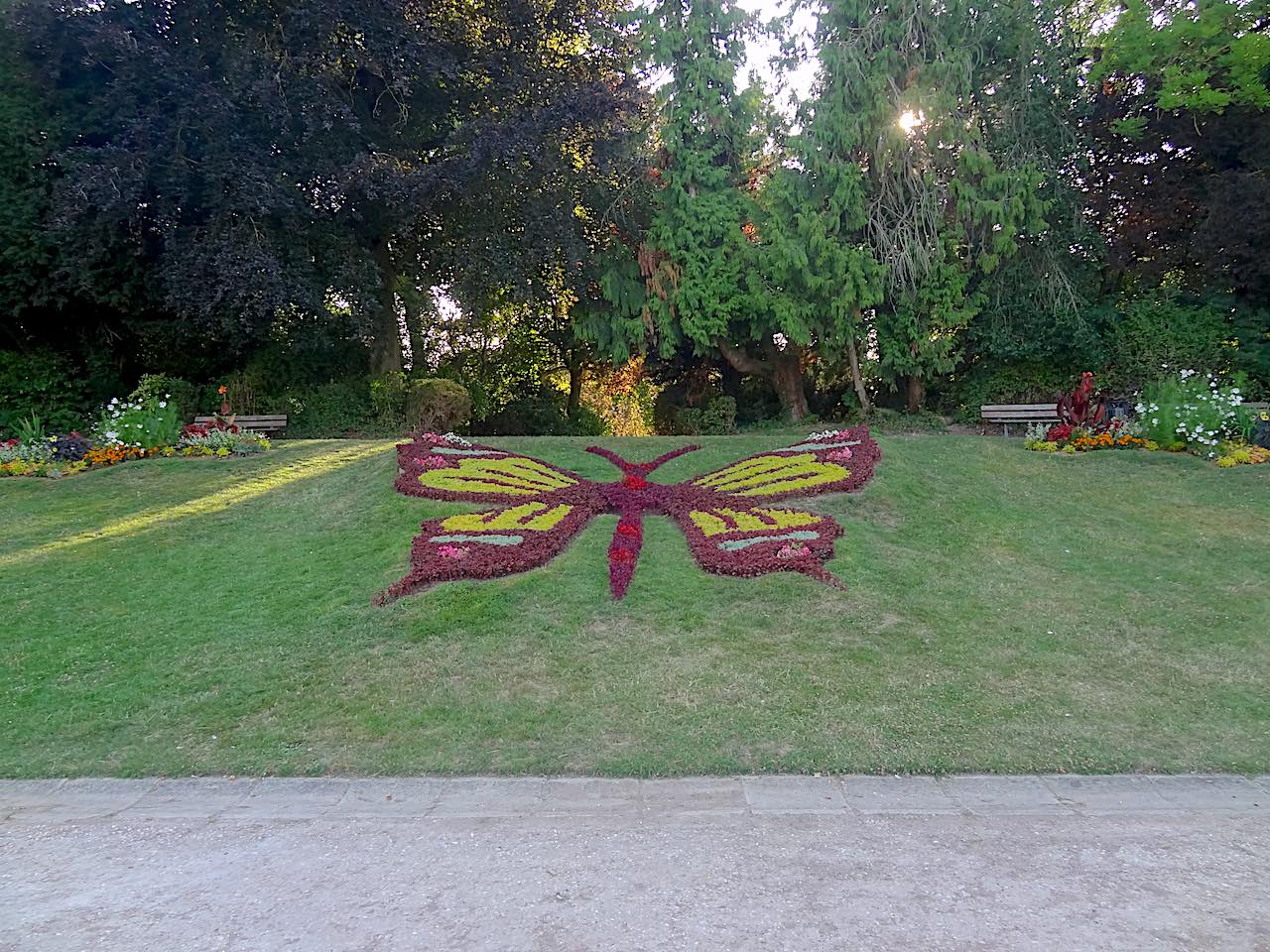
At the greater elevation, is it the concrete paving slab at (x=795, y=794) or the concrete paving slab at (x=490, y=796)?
the concrete paving slab at (x=490, y=796)

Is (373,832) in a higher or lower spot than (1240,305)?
lower

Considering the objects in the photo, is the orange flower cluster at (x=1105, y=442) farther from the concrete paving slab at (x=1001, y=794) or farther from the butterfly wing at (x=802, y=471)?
the concrete paving slab at (x=1001, y=794)

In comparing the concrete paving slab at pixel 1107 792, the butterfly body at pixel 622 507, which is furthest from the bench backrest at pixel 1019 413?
the concrete paving slab at pixel 1107 792

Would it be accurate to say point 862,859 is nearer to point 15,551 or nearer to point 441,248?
point 15,551

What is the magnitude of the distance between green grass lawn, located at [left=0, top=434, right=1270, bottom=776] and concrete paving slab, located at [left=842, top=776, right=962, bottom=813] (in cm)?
12

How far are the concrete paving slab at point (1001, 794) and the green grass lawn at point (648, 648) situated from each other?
0.15m

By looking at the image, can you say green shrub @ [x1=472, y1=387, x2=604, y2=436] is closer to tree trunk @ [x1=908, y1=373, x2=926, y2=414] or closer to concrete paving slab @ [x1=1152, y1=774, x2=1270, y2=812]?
tree trunk @ [x1=908, y1=373, x2=926, y2=414]

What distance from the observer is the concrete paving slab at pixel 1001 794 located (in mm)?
3965

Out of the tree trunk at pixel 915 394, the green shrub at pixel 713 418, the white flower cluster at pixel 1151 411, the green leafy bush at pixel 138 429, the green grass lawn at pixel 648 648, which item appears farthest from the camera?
the green shrub at pixel 713 418

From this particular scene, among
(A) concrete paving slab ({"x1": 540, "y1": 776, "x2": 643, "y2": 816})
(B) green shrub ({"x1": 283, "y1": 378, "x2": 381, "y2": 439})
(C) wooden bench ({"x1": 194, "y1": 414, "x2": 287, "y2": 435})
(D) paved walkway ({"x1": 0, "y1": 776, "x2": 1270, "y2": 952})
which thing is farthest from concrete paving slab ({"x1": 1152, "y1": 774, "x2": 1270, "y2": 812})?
(C) wooden bench ({"x1": 194, "y1": 414, "x2": 287, "y2": 435})

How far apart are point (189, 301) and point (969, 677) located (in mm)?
13244

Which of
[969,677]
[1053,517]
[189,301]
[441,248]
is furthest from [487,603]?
[441,248]

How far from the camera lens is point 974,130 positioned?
15.1 metres

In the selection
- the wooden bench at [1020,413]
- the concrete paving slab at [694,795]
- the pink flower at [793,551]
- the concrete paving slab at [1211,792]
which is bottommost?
the concrete paving slab at [1211,792]
